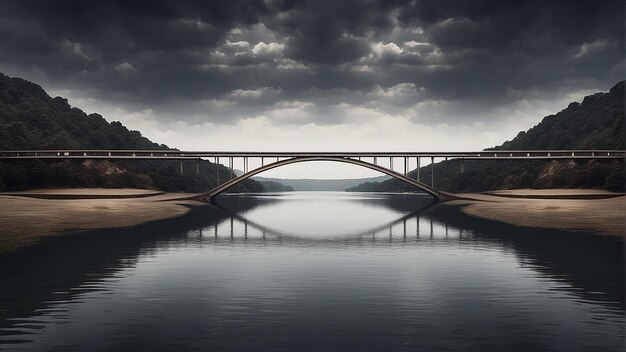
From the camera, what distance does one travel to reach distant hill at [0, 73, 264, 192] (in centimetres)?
9031

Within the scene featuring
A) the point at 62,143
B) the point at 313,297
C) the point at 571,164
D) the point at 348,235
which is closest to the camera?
the point at 313,297

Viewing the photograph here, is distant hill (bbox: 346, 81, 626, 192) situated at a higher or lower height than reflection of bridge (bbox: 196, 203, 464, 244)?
higher

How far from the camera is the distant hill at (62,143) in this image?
90312 millimetres

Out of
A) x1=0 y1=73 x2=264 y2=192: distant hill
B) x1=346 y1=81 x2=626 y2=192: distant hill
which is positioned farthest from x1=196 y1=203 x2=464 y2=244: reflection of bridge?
x1=346 y1=81 x2=626 y2=192: distant hill

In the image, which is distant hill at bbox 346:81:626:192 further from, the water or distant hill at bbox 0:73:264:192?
distant hill at bbox 0:73:264:192

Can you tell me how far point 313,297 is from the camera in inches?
568

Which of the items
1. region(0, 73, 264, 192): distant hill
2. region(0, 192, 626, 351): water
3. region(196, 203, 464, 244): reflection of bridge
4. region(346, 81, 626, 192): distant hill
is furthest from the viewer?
region(346, 81, 626, 192): distant hill

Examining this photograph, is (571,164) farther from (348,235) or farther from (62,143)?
(62,143)

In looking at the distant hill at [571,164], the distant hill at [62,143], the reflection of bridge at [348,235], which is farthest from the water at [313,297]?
the distant hill at [571,164]

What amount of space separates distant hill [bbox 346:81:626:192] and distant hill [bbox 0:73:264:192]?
282ft

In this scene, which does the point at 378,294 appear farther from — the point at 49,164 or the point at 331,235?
the point at 49,164

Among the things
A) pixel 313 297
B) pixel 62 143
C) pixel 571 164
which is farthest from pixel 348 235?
pixel 62 143

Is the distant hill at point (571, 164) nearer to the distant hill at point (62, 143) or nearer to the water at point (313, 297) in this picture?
the water at point (313, 297)

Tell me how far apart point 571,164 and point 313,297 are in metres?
115
